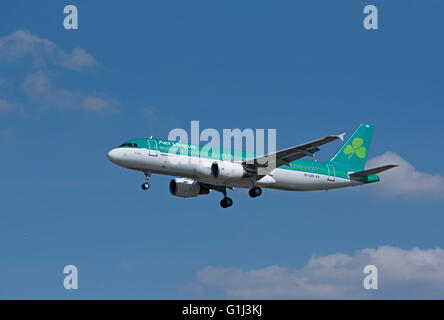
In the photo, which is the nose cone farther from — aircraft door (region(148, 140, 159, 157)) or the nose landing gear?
the nose landing gear

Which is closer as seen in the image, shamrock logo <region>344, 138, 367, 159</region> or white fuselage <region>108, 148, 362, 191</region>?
white fuselage <region>108, 148, 362, 191</region>

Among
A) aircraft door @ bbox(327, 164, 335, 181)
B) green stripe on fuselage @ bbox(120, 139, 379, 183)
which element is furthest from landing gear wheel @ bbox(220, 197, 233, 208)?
aircraft door @ bbox(327, 164, 335, 181)

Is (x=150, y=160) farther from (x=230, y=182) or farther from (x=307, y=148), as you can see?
(x=307, y=148)

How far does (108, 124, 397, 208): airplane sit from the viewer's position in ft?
157

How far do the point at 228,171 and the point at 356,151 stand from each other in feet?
51.7

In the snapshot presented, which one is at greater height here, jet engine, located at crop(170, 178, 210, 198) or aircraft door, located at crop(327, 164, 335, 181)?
aircraft door, located at crop(327, 164, 335, 181)

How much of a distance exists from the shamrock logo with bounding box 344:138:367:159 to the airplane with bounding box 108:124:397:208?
0.85 meters

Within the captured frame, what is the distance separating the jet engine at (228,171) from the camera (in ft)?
161

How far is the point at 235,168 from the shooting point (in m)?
49.8

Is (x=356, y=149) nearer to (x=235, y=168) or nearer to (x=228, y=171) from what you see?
(x=235, y=168)

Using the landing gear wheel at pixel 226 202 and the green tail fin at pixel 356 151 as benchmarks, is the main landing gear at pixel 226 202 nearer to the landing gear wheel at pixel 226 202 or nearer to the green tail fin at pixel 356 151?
the landing gear wheel at pixel 226 202

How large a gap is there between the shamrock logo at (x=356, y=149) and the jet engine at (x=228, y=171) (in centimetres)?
1316

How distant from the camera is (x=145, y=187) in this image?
158ft

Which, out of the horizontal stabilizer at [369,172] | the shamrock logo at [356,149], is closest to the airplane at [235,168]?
the horizontal stabilizer at [369,172]
